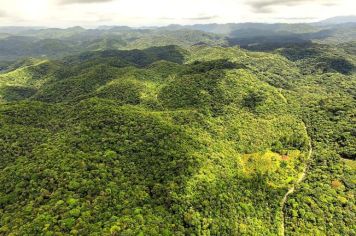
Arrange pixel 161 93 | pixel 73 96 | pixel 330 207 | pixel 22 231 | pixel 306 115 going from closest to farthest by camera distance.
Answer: pixel 22 231, pixel 330 207, pixel 306 115, pixel 161 93, pixel 73 96

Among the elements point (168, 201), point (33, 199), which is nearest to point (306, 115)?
point (168, 201)

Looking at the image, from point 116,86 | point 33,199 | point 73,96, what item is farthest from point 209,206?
point 73,96

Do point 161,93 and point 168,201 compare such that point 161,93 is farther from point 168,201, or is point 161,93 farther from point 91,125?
point 168,201

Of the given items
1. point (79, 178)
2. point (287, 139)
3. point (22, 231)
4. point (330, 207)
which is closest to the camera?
point (22, 231)

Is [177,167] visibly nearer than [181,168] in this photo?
No

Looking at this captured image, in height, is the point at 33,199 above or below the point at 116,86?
below

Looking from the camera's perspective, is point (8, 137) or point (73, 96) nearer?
point (8, 137)

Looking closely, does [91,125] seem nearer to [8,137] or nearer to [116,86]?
[8,137]

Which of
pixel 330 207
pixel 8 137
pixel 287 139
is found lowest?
pixel 330 207

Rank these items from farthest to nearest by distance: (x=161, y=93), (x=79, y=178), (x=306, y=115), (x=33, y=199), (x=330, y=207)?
1. (x=161, y=93)
2. (x=306, y=115)
3. (x=330, y=207)
4. (x=79, y=178)
5. (x=33, y=199)
